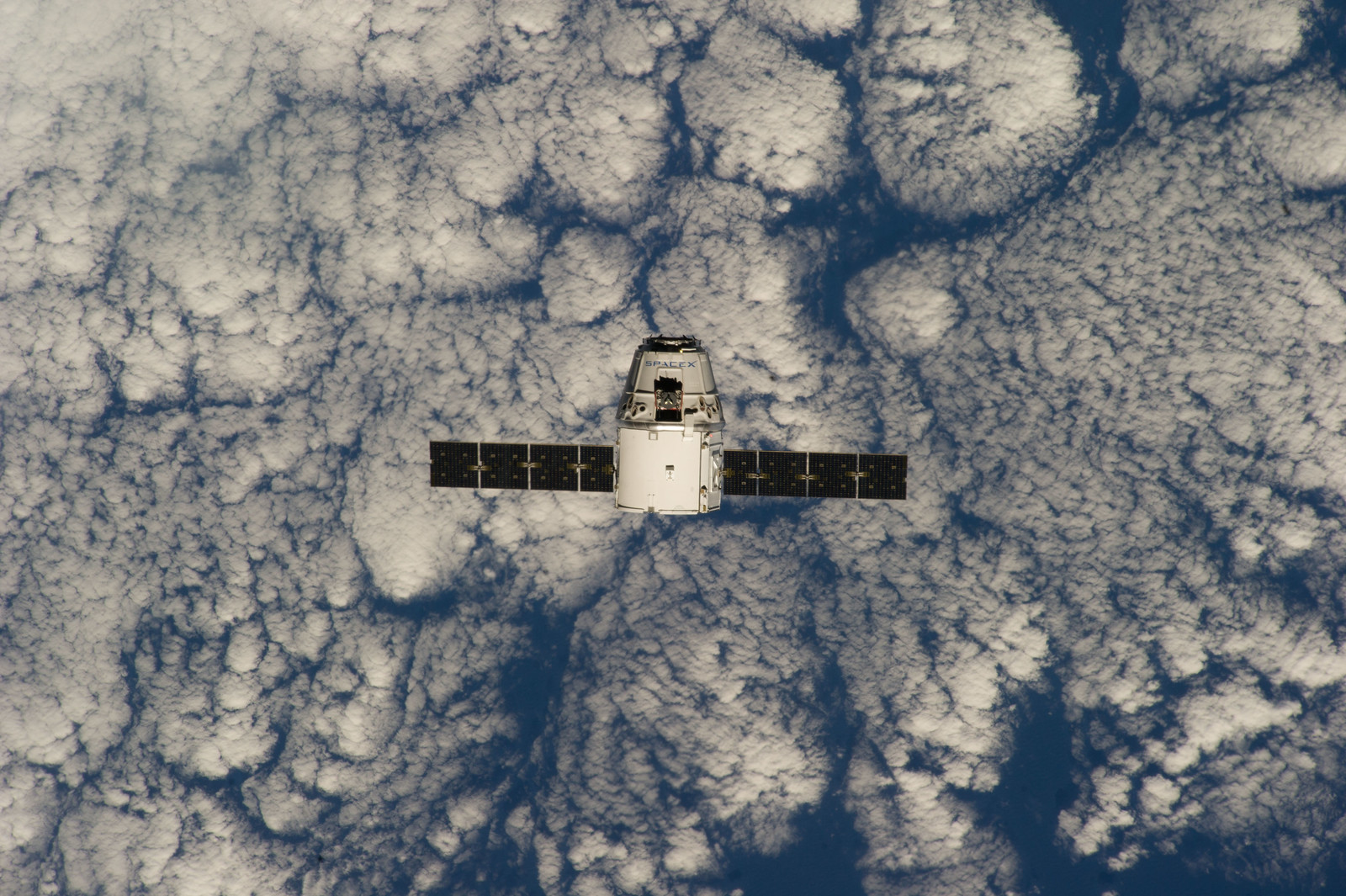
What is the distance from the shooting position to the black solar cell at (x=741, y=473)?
1328 inches

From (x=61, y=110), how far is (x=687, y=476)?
49.2 meters

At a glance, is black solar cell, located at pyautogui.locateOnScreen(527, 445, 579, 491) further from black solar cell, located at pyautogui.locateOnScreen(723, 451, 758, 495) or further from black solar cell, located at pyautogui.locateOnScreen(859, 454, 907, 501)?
black solar cell, located at pyautogui.locateOnScreen(859, 454, 907, 501)

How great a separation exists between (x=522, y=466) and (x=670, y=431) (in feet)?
27.3

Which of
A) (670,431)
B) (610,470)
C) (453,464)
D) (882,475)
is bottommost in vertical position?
(882,475)

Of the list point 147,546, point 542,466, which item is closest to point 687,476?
point 542,466

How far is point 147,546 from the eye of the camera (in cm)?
4797

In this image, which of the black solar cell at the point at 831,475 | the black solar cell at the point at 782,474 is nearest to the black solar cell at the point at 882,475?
the black solar cell at the point at 831,475

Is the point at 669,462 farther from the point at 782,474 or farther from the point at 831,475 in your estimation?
the point at 831,475

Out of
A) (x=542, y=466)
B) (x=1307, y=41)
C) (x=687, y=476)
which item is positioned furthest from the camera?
(x=1307, y=41)

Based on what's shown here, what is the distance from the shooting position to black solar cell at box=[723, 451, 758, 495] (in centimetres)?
3372

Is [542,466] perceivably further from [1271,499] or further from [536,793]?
[1271,499]

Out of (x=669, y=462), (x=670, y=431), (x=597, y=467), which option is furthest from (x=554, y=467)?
(x=670, y=431)

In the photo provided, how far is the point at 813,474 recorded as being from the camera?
33969mm

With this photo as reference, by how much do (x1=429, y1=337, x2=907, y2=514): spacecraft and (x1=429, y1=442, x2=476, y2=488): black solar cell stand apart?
0.13 ft
